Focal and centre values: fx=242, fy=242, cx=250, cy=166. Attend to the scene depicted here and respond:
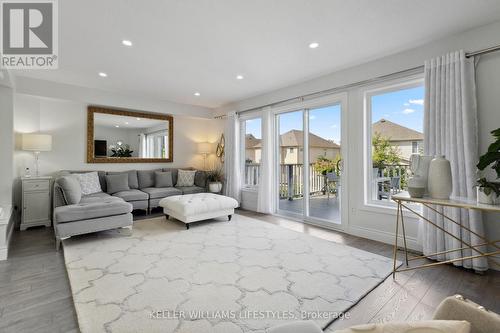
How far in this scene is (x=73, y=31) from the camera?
2.63 m

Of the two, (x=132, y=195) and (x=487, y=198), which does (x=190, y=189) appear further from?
(x=487, y=198)

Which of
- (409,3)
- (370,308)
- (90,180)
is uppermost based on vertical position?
(409,3)

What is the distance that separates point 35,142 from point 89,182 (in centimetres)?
102

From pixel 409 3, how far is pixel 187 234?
3.72 meters

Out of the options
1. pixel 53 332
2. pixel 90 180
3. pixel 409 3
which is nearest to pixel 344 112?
pixel 409 3

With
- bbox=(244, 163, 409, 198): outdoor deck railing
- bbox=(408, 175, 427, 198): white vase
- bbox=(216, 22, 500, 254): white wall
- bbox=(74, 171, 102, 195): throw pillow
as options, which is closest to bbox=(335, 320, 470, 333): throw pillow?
bbox=(408, 175, 427, 198): white vase

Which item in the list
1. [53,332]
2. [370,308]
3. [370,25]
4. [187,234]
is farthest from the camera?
[187,234]

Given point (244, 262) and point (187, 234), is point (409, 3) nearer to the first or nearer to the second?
point (244, 262)

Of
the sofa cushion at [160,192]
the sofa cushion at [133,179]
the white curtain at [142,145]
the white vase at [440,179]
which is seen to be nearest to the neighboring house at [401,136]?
the white vase at [440,179]

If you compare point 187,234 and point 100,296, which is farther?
point 187,234

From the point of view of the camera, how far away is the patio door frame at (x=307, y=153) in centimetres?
375

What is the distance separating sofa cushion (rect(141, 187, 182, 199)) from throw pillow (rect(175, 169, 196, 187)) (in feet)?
1.25

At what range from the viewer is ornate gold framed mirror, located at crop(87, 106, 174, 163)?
501 centimetres

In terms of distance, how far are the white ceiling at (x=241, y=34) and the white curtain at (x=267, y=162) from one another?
3.35 feet
